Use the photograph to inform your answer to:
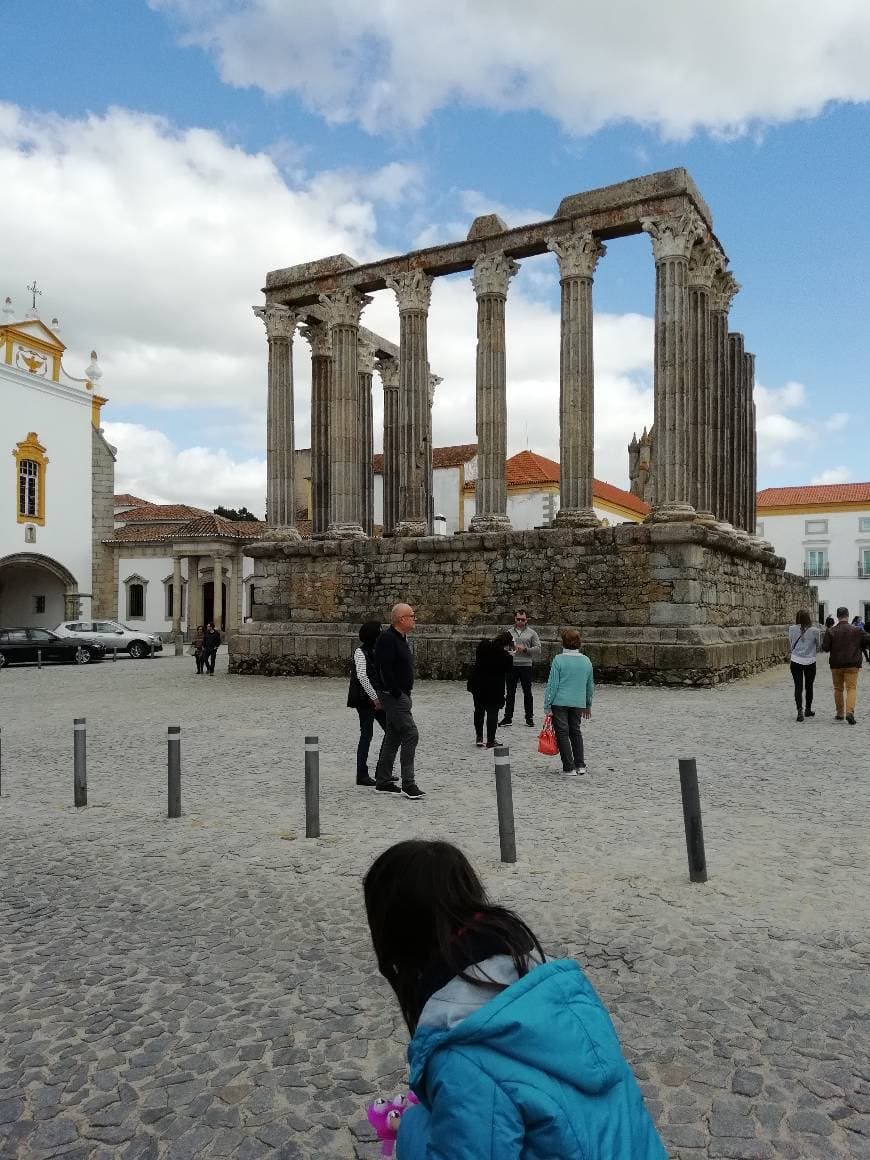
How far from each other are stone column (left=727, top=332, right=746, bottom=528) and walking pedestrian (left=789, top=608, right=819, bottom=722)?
978 cm

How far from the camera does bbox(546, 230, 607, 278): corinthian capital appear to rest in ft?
60.3

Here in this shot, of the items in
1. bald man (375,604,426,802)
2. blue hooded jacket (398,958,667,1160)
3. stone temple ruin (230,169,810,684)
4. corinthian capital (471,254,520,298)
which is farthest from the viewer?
corinthian capital (471,254,520,298)

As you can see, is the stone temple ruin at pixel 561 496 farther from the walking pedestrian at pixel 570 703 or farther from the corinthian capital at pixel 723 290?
the walking pedestrian at pixel 570 703

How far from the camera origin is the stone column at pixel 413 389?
68.3 ft

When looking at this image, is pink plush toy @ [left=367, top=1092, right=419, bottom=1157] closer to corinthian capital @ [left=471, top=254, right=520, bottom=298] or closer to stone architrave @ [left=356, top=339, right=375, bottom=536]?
corinthian capital @ [left=471, top=254, right=520, bottom=298]

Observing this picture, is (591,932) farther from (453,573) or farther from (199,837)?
(453,573)

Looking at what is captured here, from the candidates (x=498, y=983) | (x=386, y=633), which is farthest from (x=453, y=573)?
(x=498, y=983)

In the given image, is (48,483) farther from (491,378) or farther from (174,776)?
(174,776)

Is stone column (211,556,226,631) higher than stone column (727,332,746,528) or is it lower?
lower

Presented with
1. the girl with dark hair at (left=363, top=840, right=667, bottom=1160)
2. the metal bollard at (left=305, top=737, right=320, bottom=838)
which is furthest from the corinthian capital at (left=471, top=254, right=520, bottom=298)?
the girl with dark hair at (left=363, top=840, right=667, bottom=1160)

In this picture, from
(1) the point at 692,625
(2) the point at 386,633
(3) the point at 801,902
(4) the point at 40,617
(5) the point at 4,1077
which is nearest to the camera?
(5) the point at 4,1077

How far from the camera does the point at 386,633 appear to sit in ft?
26.7

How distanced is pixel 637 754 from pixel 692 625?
24.8 feet

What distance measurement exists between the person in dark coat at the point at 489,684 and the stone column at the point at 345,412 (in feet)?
37.8
